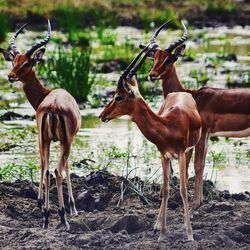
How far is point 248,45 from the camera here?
962 inches

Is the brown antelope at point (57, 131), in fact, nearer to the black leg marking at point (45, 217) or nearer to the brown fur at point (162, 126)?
the black leg marking at point (45, 217)

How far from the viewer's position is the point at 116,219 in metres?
9.73

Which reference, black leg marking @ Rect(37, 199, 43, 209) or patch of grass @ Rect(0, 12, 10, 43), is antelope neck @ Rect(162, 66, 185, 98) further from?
patch of grass @ Rect(0, 12, 10, 43)

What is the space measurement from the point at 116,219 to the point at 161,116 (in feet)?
3.51

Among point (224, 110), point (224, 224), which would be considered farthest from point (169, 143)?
point (224, 110)

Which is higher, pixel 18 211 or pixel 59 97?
pixel 59 97

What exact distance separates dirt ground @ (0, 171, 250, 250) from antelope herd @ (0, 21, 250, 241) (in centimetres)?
17

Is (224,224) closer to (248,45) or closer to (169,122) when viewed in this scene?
(169,122)

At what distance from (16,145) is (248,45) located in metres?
11.6

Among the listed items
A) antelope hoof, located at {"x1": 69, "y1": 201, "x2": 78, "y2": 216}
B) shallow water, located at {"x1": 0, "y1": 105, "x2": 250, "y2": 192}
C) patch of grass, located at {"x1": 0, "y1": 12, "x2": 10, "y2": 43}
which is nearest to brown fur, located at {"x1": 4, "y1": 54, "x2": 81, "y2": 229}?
antelope hoof, located at {"x1": 69, "y1": 201, "x2": 78, "y2": 216}

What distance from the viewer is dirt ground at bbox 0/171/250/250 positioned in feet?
29.8

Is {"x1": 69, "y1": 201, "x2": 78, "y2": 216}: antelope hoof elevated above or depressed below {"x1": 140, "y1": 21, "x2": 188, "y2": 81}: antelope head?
below

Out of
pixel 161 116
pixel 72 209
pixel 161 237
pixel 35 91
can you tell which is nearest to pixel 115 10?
pixel 35 91

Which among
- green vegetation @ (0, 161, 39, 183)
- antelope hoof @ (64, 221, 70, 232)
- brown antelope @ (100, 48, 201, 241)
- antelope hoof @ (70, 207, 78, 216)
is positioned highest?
brown antelope @ (100, 48, 201, 241)
